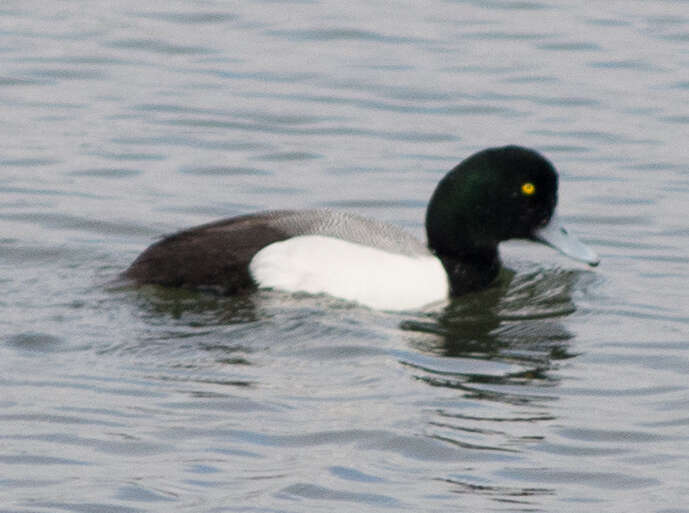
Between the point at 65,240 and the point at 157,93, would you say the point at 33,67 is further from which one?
the point at 65,240

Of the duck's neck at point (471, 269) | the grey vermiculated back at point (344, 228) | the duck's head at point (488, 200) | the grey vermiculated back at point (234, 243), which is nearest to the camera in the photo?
the grey vermiculated back at point (234, 243)

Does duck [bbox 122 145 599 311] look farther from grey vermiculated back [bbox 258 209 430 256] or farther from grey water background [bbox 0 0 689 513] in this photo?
grey water background [bbox 0 0 689 513]

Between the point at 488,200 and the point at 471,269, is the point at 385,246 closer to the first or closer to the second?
the point at 471,269

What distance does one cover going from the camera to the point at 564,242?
10656mm

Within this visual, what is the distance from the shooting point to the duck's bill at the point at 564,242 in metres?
10.6

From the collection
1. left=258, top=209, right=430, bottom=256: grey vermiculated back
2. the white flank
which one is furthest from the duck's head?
the white flank

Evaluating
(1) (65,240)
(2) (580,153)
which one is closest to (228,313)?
(1) (65,240)

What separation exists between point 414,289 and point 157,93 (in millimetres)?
5239

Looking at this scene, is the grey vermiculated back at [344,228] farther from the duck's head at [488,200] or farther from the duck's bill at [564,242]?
the duck's bill at [564,242]

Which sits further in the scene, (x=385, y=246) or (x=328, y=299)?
(x=385, y=246)

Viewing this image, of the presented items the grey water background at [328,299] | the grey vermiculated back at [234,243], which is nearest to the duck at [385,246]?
the grey vermiculated back at [234,243]

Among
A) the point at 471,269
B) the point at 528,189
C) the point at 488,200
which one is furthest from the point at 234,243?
the point at 528,189

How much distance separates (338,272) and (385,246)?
13.3 inches

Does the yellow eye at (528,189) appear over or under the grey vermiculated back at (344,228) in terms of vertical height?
over
